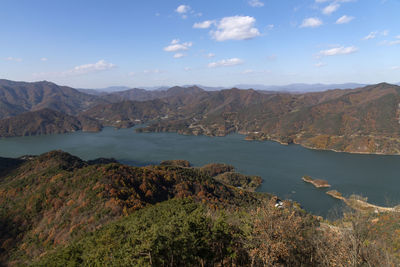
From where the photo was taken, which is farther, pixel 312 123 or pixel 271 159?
pixel 312 123

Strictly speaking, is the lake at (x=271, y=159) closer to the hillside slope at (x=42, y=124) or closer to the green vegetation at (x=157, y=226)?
the hillside slope at (x=42, y=124)

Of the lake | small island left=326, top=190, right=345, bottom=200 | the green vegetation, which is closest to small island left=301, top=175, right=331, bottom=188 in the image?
the lake

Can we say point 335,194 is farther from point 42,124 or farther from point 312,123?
point 42,124

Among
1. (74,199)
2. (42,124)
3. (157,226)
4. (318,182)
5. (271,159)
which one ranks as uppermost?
(157,226)

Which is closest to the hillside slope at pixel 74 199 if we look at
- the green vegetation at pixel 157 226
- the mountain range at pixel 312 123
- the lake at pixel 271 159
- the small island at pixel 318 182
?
the green vegetation at pixel 157 226

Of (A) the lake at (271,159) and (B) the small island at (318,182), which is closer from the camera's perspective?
(A) the lake at (271,159)

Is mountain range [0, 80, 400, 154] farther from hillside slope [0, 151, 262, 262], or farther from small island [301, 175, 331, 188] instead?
hillside slope [0, 151, 262, 262]

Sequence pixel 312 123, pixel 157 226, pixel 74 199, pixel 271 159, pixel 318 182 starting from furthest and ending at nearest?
pixel 312 123 < pixel 271 159 < pixel 318 182 < pixel 74 199 < pixel 157 226

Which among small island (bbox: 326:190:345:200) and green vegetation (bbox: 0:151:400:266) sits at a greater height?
green vegetation (bbox: 0:151:400:266)

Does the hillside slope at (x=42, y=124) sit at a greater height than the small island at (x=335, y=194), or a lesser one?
greater

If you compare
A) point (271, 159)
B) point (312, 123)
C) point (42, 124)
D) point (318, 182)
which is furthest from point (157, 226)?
point (42, 124)
